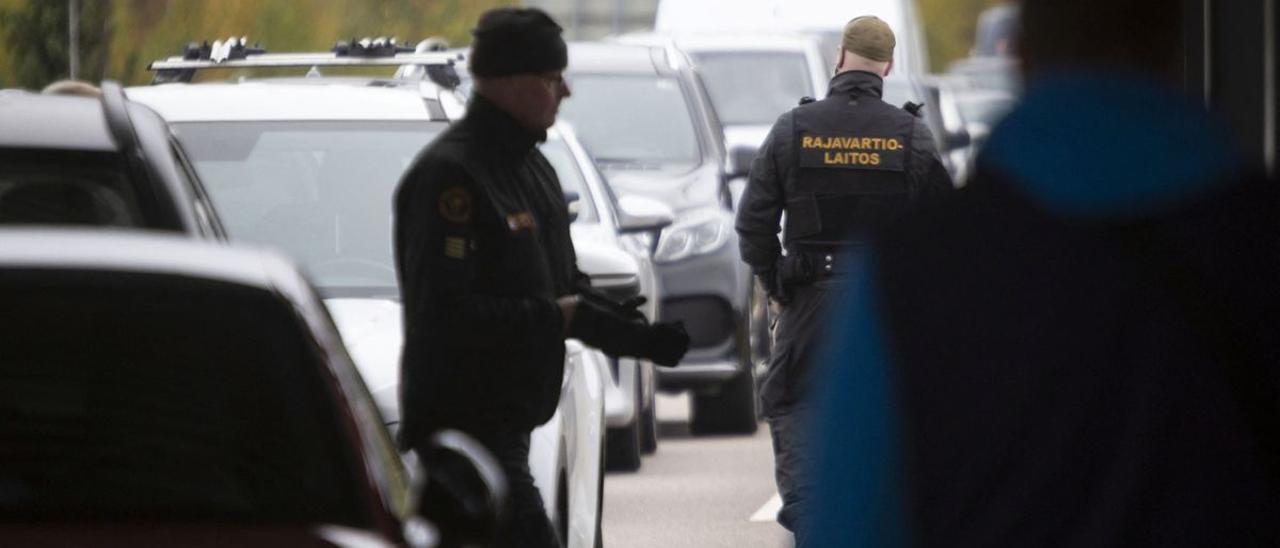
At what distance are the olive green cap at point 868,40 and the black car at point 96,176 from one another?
11.9 ft

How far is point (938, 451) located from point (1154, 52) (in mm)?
366

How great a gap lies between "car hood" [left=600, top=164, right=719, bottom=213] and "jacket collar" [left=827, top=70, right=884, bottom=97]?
5.13 metres

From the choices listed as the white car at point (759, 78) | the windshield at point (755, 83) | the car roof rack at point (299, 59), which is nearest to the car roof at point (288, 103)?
the car roof rack at point (299, 59)

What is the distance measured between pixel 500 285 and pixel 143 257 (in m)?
1.23

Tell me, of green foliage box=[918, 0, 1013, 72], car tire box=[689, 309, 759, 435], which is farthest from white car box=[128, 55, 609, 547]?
green foliage box=[918, 0, 1013, 72]

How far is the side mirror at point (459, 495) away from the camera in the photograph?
4.47 m

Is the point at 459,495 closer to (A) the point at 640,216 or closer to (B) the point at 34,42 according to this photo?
(A) the point at 640,216

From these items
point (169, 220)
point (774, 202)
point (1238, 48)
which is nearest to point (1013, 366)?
point (169, 220)

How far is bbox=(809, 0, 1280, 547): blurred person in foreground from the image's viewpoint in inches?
93.9

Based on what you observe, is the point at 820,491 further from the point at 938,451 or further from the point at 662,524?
the point at 662,524

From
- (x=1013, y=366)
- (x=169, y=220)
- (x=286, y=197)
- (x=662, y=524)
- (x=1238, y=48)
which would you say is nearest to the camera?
(x=1013, y=366)

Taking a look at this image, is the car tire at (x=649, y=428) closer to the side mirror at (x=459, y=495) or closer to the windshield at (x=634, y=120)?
the windshield at (x=634, y=120)

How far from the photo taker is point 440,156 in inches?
241

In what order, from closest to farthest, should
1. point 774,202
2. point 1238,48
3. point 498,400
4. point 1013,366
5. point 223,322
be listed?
1. point 1013,366
2. point 223,322
3. point 498,400
4. point 1238,48
5. point 774,202
